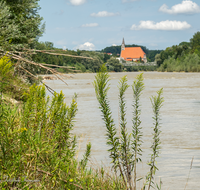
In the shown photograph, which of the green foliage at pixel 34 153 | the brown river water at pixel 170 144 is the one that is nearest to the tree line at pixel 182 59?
the brown river water at pixel 170 144

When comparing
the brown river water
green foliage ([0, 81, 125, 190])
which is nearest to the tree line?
the brown river water

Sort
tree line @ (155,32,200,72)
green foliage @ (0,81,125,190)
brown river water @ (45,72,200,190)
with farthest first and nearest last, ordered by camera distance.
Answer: tree line @ (155,32,200,72) < brown river water @ (45,72,200,190) < green foliage @ (0,81,125,190)

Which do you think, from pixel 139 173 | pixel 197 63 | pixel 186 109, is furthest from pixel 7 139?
pixel 197 63

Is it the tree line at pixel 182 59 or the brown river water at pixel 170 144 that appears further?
the tree line at pixel 182 59

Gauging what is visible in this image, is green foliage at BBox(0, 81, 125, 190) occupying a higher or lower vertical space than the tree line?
lower

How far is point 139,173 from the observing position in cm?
551

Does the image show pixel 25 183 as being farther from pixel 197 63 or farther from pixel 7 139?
pixel 197 63

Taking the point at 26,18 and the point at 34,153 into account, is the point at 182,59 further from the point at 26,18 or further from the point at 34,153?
the point at 34,153

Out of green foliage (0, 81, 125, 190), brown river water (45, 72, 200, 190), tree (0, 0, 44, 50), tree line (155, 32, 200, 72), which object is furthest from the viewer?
tree line (155, 32, 200, 72)

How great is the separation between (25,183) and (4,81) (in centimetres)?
84

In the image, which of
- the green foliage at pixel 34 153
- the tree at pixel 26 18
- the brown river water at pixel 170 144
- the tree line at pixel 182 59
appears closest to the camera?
the green foliage at pixel 34 153

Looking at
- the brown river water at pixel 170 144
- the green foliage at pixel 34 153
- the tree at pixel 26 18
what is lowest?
the brown river water at pixel 170 144

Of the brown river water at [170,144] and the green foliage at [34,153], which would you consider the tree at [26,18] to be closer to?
the brown river water at [170,144]

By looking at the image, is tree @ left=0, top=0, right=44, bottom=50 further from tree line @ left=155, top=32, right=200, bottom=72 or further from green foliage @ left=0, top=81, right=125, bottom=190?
tree line @ left=155, top=32, right=200, bottom=72
